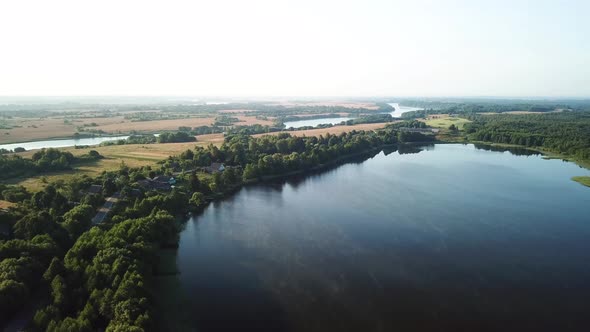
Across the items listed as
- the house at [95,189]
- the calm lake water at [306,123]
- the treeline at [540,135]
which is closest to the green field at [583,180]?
the treeline at [540,135]

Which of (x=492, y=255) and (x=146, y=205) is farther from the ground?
(x=146, y=205)

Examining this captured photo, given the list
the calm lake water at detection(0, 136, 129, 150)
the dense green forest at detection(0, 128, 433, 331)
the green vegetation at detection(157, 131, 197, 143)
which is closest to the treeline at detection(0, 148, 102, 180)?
the dense green forest at detection(0, 128, 433, 331)

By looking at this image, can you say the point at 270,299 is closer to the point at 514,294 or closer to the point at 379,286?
the point at 379,286

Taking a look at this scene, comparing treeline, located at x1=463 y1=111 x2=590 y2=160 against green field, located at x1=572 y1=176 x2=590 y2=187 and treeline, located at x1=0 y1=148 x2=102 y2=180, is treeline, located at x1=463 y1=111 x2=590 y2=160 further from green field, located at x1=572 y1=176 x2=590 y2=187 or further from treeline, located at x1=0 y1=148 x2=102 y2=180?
treeline, located at x1=0 y1=148 x2=102 y2=180

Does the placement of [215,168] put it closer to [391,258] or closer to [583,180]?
[391,258]

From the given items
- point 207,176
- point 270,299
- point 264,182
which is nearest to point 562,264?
point 270,299

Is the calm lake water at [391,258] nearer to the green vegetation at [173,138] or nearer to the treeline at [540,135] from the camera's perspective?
the treeline at [540,135]
